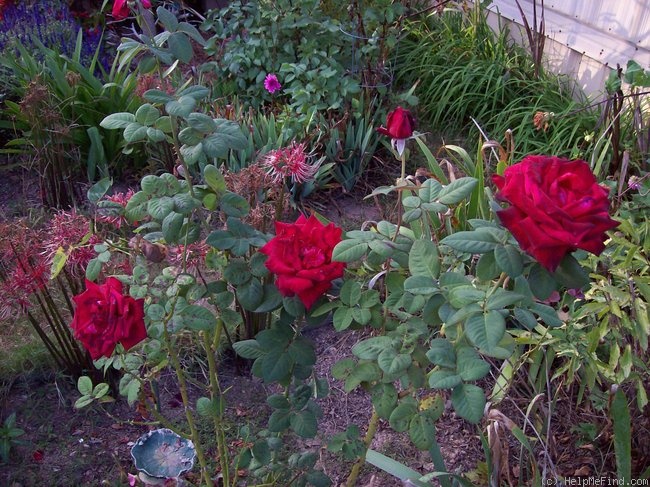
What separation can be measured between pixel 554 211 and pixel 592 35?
331 centimetres

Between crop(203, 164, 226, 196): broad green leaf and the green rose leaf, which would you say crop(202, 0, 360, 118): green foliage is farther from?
the green rose leaf

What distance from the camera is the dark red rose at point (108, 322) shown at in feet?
3.82

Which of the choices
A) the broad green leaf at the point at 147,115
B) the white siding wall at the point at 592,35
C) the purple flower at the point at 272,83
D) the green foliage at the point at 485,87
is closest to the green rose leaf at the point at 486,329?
the broad green leaf at the point at 147,115

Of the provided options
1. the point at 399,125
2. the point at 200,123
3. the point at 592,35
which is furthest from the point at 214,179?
the point at 592,35

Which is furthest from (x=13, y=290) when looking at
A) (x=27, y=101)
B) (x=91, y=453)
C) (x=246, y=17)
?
(x=246, y=17)

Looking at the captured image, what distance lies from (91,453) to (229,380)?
0.49m

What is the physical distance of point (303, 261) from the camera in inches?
42.3

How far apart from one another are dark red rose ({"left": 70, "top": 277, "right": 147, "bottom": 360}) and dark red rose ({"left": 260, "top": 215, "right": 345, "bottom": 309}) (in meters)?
0.28

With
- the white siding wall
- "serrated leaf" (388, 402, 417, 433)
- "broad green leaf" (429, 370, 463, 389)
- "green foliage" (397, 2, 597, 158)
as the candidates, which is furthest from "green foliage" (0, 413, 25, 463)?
the white siding wall

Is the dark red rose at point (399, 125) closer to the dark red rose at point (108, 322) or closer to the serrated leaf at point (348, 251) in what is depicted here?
the serrated leaf at point (348, 251)

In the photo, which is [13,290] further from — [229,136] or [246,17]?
[246,17]

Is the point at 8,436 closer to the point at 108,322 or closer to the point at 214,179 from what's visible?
the point at 108,322

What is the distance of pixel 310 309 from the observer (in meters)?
1.18

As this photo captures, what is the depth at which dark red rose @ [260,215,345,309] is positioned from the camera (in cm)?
105
